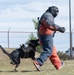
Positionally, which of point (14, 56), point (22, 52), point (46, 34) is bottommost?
point (14, 56)

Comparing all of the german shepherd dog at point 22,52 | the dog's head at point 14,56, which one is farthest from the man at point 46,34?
the dog's head at point 14,56

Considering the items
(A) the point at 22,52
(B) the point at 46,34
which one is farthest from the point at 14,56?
(B) the point at 46,34

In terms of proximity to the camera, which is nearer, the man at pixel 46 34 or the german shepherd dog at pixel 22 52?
the man at pixel 46 34

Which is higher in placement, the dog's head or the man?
the man

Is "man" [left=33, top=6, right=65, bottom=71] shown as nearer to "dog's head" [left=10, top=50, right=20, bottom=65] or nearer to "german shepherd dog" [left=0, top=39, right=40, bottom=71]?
"german shepherd dog" [left=0, top=39, right=40, bottom=71]

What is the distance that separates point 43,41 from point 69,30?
16.7 m

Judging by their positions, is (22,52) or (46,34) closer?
(46,34)

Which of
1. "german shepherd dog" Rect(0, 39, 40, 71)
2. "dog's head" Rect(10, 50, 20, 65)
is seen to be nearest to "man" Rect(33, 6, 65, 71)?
"german shepherd dog" Rect(0, 39, 40, 71)

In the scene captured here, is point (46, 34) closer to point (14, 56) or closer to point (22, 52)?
point (22, 52)

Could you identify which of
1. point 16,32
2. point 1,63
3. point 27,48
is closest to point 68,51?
point 16,32

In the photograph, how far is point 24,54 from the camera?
11.4m

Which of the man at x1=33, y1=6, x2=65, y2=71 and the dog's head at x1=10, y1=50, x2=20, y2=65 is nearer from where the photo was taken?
the man at x1=33, y1=6, x2=65, y2=71

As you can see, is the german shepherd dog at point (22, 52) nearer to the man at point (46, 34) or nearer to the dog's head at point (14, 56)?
the dog's head at point (14, 56)

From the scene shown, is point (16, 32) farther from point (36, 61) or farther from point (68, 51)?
point (36, 61)
